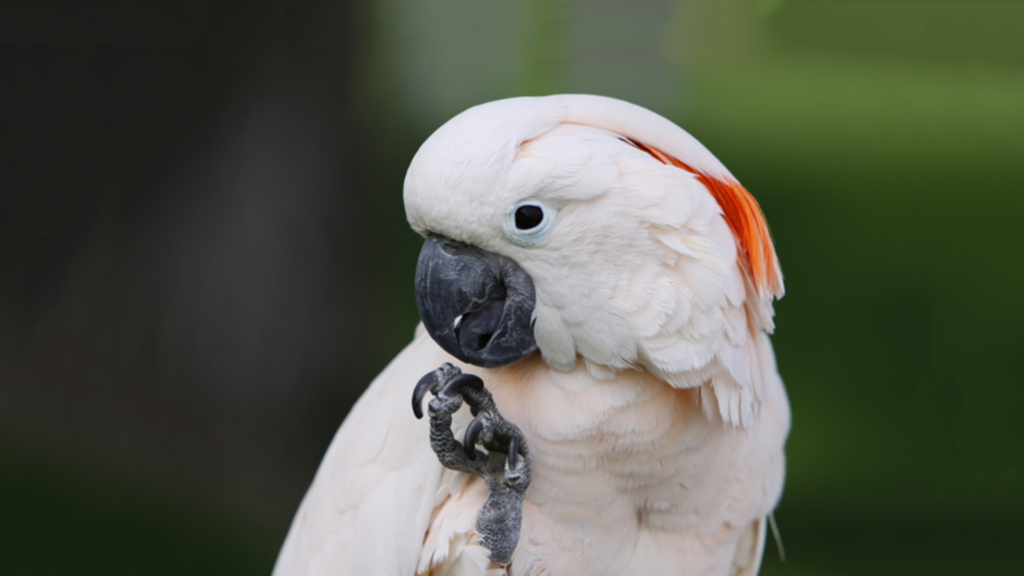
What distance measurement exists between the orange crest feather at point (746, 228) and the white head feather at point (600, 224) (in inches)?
1.0

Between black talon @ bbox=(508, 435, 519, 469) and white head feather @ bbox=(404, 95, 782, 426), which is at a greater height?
white head feather @ bbox=(404, 95, 782, 426)

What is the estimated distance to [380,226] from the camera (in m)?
2.65

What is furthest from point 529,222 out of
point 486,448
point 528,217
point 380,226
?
point 380,226

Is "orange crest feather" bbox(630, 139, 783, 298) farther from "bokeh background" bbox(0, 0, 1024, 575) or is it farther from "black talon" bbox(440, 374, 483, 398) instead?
"bokeh background" bbox(0, 0, 1024, 575)

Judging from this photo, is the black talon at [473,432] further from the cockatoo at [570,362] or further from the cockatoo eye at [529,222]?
the cockatoo eye at [529,222]

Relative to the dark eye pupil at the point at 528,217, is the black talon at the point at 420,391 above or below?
below

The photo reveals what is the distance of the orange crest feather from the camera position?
1.01 meters

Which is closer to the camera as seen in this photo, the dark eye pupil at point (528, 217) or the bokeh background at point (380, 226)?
the dark eye pupil at point (528, 217)

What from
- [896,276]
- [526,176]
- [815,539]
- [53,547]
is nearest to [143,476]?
[53,547]

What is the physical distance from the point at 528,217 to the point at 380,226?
1836 millimetres

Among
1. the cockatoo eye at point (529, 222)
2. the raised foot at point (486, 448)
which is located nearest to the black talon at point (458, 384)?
the raised foot at point (486, 448)

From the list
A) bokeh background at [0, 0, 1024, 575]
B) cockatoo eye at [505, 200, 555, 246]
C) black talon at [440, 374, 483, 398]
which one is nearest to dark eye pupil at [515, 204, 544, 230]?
cockatoo eye at [505, 200, 555, 246]

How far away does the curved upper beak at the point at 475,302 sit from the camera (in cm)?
94

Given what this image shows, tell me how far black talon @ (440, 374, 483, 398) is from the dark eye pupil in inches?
9.2
